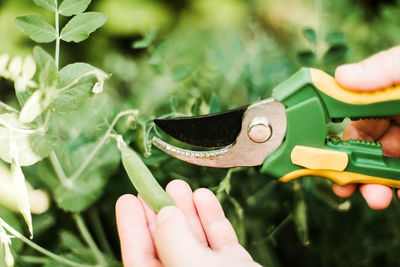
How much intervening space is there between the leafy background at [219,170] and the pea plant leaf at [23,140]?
16cm

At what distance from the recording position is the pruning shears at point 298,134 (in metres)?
0.77

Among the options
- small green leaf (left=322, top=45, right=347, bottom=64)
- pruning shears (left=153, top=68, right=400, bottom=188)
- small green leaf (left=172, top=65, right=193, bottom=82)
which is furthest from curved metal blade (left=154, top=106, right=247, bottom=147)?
small green leaf (left=322, top=45, right=347, bottom=64)

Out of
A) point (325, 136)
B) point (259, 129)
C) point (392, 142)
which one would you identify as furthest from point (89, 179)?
point (392, 142)

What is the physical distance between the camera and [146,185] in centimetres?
77

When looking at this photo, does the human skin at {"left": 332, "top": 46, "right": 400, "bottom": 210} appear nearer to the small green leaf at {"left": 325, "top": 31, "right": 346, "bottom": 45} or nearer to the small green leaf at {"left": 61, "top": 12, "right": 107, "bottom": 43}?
the small green leaf at {"left": 325, "top": 31, "right": 346, "bottom": 45}

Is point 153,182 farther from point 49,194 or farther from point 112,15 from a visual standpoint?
point 112,15

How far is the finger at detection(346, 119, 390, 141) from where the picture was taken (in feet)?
3.32

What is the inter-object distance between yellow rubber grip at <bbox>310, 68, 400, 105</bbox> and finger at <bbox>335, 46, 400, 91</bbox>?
0.04ft

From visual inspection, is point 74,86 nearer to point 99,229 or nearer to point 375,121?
point 99,229

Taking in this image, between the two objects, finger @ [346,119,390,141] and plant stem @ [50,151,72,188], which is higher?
finger @ [346,119,390,141]

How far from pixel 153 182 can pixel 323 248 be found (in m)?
0.70

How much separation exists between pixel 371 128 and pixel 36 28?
0.83 meters

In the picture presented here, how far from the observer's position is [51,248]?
1.07m

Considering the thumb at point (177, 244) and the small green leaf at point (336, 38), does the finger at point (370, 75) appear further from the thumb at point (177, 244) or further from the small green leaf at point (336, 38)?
the thumb at point (177, 244)
